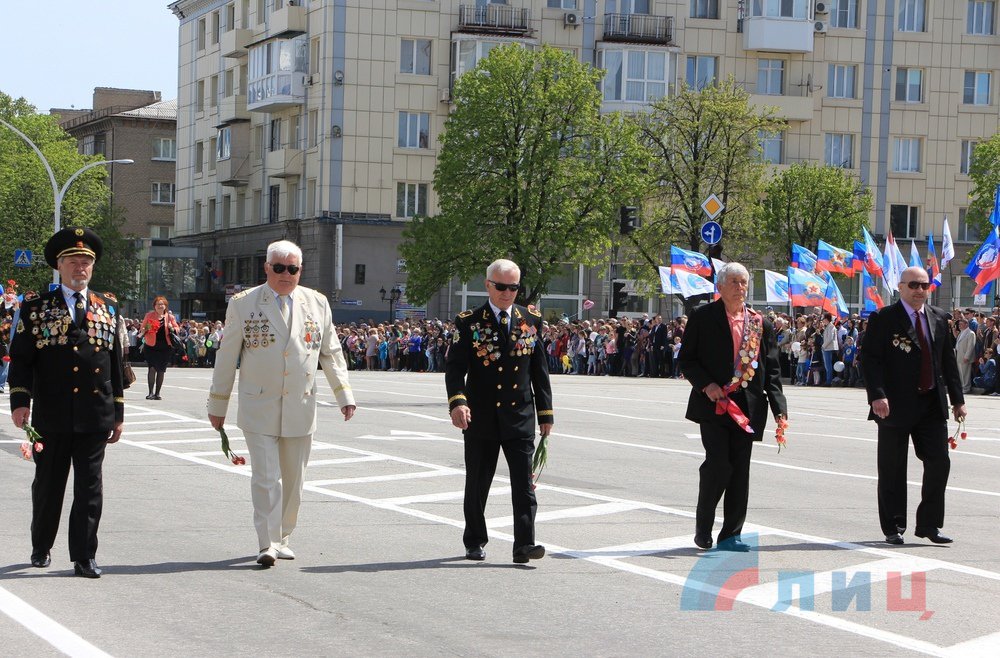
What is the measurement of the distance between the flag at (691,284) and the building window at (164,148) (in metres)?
59.4

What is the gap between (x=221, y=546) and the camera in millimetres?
9383

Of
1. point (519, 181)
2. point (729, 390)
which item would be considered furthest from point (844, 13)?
point (729, 390)

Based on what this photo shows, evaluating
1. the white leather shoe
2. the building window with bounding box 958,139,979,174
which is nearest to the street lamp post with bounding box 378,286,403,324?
the building window with bounding box 958,139,979,174

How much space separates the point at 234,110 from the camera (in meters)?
69.0

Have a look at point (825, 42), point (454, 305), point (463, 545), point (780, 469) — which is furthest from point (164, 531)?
point (825, 42)

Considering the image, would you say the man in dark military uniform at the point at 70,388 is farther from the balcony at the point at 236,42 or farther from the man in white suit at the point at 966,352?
the balcony at the point at 236,42

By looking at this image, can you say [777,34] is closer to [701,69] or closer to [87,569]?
[701,69]

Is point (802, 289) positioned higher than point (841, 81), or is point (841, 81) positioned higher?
point (841, 81)

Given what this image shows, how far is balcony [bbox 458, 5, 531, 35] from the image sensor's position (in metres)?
60.7

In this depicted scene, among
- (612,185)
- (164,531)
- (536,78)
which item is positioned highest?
(536,78)

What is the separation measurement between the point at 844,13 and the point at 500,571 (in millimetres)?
59538

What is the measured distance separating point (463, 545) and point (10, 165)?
6914cm

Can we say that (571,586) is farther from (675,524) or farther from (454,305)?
(454,305)

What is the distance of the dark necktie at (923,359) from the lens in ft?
33.3
